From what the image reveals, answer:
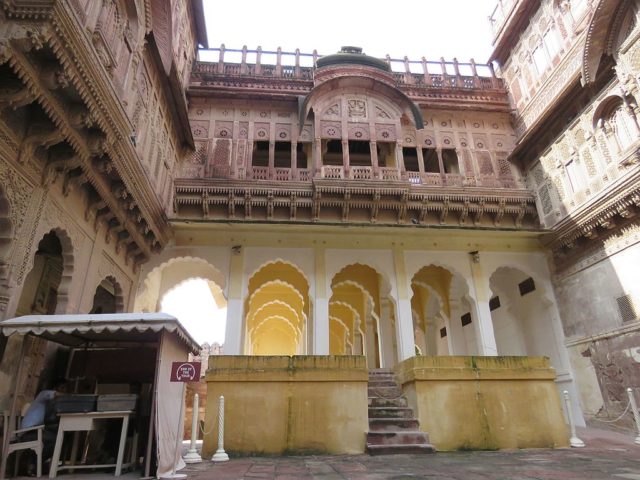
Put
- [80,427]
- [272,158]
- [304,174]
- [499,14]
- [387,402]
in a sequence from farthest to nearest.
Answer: [499,14]
[272,158]
[304,174]
[387,402]
[80,427]

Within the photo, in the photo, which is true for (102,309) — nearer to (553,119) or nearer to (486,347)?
(486,347)

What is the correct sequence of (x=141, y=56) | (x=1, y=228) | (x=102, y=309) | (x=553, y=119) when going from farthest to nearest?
(x=553, y=119) → (x=102, y=309) → (x=141, y=56) → (x=1, y=228)

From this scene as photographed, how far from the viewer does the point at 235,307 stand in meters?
10.5

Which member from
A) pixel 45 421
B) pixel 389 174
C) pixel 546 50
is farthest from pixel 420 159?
pixel 45 421

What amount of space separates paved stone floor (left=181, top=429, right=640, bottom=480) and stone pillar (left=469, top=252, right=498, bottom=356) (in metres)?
4.31

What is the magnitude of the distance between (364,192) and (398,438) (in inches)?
248

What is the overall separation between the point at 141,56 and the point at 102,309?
587 cm

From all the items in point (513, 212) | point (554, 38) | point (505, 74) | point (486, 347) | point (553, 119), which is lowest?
point (486, 347)

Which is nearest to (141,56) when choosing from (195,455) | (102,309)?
(102,309)

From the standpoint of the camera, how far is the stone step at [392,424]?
6.60m

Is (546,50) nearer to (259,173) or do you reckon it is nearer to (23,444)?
(259,173)

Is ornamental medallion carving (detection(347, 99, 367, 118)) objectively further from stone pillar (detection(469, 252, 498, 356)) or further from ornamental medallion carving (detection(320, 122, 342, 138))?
stone pillar (detection(469, 252, 498, 356))

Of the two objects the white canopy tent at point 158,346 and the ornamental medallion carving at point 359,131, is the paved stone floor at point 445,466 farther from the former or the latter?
the ornamental medallion carving at point 359,131

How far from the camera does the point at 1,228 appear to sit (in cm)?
531
